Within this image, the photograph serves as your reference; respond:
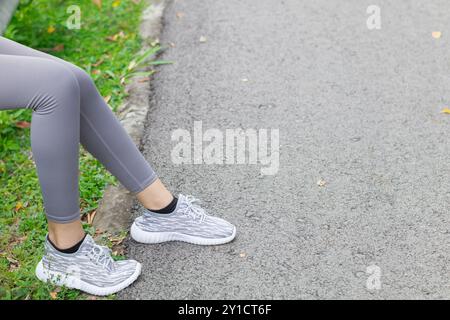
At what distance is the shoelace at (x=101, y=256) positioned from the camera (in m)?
2.72

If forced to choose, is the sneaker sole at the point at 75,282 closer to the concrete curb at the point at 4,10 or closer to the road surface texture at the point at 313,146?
the road surface texture at the point at 313,146

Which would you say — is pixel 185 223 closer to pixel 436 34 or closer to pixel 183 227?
pixel 183 227

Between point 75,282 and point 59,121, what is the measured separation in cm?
68

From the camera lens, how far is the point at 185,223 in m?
2.98

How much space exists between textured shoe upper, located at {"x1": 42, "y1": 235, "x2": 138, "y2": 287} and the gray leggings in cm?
16

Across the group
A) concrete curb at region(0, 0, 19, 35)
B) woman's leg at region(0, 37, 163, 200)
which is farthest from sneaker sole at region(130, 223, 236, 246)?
concrete curb at region(0, 0, 19, 35)

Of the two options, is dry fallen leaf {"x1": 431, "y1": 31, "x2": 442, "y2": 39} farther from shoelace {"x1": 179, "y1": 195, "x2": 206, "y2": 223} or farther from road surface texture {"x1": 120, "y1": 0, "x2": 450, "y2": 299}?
shoelace {"x1": 179, "y1": 195, "x2": 206, "y2": 223}

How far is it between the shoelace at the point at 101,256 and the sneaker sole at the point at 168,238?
249mm

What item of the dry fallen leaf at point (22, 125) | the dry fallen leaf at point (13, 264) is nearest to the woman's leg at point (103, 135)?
the dry fallen leaf at point (13, 264)

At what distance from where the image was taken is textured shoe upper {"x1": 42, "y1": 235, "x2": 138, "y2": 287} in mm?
2717

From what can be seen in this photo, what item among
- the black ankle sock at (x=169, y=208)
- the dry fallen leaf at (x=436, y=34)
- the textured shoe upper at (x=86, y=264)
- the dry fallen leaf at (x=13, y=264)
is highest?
the dry fallen leaf at (x=436, y=34)

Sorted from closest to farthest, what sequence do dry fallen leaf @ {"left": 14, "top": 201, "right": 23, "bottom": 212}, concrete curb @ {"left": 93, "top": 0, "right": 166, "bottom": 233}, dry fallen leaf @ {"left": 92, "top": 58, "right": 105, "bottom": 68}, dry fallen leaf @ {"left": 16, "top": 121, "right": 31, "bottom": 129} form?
concrete curb @ {"left": 93, "top": 0, "right": 166, "bottom": 233} → dry fallen leaf @ {"left": 14, "top": 201, "right": 23, "bottom": 212} → dry fallen leaf @ {"left": 16, "top": 121, "right": 31, "bottom": 129} → dry fallen leaf @ {"left": 92, "top": 58, "right": 105, "bottom": 68}

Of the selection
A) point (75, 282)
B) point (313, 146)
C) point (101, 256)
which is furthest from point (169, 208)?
point (313, 146)

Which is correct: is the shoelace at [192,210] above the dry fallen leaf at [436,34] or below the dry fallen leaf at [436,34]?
below
